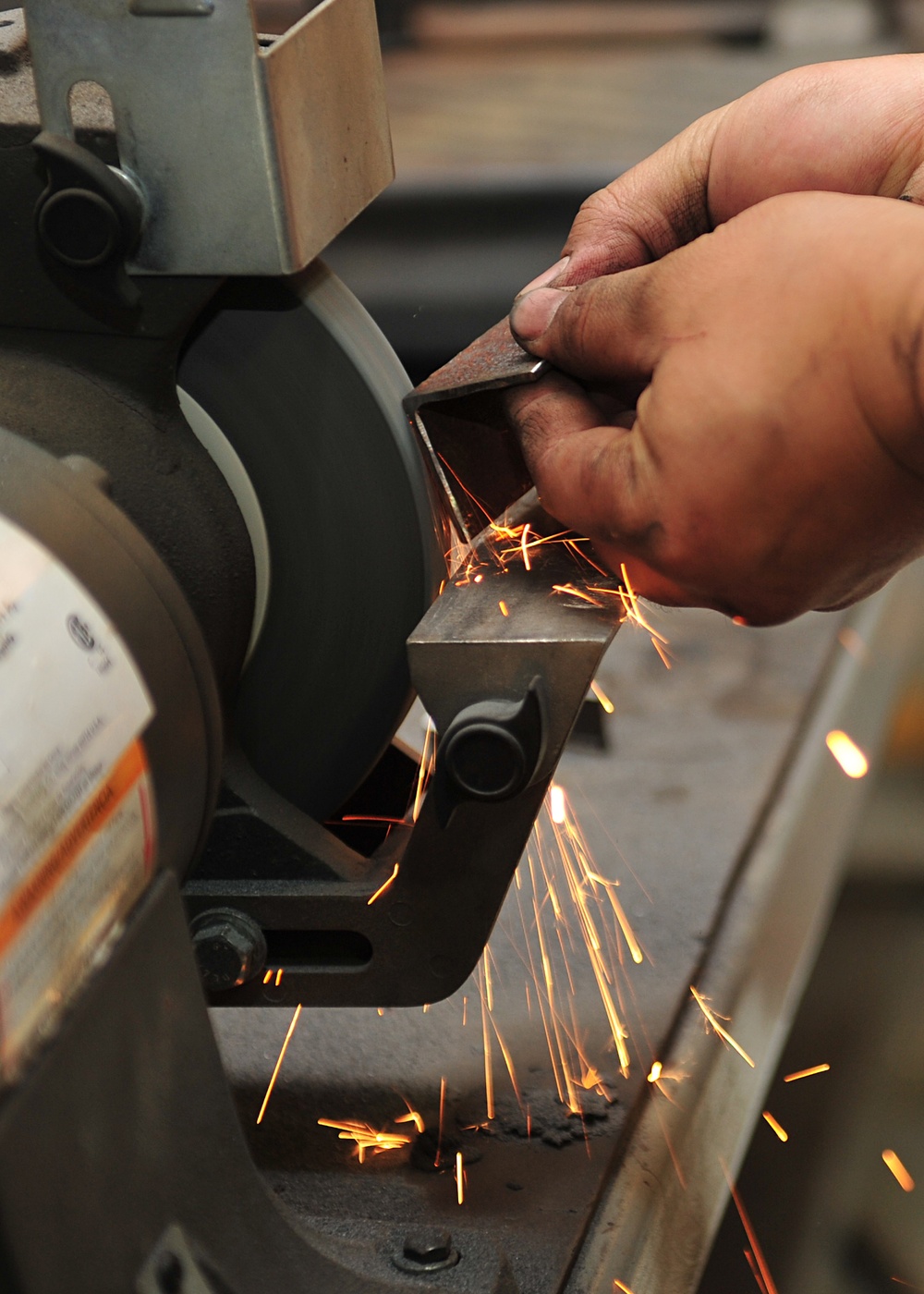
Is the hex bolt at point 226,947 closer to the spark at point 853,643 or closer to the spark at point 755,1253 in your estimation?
the spark at point 755,1253

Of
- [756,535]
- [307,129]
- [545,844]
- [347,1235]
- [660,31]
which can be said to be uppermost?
[307,129]

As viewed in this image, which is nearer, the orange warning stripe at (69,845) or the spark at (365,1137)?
the orange warning stripe at (69,845)

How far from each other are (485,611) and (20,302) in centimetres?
43

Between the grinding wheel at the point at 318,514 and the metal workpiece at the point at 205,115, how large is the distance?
13 centimetres

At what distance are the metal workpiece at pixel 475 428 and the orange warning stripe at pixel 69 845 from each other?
0.46 metres

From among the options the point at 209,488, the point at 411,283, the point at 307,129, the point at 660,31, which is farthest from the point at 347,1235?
the point at 660,31

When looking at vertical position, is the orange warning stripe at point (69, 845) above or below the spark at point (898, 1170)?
above

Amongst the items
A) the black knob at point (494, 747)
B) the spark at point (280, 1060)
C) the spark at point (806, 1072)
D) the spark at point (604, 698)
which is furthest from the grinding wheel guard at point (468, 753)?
the spark at point (604, 698)

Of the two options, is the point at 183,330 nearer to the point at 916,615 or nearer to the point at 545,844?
the point at 545,844

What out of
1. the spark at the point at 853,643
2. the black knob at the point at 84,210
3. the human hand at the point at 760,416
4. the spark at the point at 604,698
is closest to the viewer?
the human hand at the point at 760,416

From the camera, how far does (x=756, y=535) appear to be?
0.99m

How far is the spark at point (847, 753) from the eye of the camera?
75.5 inches

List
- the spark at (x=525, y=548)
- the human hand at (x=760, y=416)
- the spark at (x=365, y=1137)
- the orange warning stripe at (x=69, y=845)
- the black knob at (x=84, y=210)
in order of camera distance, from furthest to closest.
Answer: the spark at (x=365, y=1137) → the spark at (x=525, y=548) → the black knob at (x=84, y=210) → the human hand at (x=760, y=416) → the orange warning stripe at (x=69, y=845)

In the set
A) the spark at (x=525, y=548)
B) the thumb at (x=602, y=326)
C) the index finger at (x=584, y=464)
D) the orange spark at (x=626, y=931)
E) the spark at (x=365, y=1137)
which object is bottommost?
A: the orange spark at (x=626, y=931)
